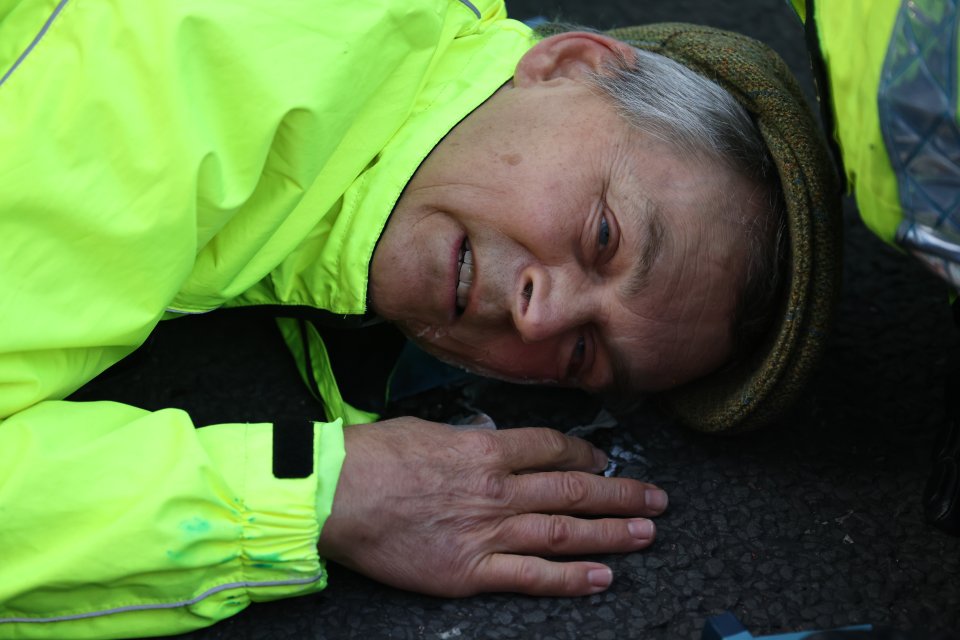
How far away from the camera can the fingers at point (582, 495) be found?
5.03 ft

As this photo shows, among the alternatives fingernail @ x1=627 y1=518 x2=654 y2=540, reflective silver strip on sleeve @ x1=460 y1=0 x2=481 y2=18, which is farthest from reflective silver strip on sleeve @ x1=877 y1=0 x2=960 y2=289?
reflective silver strip on sleeve @ x1=460 y1=0 x2=481 y2=18

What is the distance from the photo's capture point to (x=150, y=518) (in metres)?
1.27

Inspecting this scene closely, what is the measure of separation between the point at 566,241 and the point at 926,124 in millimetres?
551

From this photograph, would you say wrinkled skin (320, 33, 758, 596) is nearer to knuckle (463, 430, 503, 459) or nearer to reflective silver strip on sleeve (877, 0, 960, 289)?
knuckle (463, 430, 503, 459)

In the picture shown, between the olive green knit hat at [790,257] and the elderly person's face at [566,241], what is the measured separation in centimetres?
8

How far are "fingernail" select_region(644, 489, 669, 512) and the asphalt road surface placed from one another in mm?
27

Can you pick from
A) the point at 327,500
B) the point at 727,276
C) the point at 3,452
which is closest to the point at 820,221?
the point at 727,276

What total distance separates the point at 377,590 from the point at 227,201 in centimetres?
60

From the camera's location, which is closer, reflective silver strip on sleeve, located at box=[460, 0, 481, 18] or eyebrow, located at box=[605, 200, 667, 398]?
eyebrow, located at box=[605, 200, 667, 398]

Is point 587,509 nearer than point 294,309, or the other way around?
point 587,509

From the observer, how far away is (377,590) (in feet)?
4.86

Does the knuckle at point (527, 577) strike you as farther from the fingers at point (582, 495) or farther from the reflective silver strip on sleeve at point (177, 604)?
the reflective silver strip on sleeve at point (177, 604)

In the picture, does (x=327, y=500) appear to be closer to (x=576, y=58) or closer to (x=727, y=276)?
(x=727, y=276)

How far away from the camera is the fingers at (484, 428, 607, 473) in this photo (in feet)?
5.10
